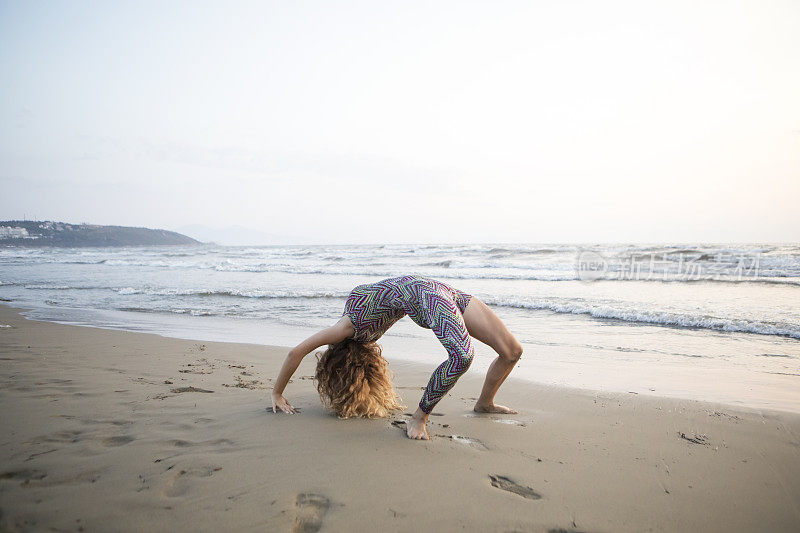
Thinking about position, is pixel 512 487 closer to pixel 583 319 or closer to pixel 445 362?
pixel 445 362

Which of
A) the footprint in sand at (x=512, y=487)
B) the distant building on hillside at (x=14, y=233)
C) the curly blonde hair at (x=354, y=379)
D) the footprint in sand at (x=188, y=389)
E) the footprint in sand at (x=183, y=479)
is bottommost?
the footprint in sand at (x=188, y=389)

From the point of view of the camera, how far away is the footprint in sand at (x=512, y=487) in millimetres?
2232

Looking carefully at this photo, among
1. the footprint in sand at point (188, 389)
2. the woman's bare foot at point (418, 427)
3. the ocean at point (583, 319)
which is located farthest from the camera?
the ocean at point (583, 319)

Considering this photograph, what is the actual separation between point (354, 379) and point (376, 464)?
91cm

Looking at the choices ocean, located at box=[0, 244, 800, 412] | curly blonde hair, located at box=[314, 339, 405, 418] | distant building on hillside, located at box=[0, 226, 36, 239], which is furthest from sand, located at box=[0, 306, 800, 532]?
distant building on hillside, located at box=[0, 226, 36, 239]

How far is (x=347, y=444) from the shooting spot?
2.85 m

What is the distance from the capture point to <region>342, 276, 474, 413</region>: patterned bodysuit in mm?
2955

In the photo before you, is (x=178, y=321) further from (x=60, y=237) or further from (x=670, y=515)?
(x=60, y=237)

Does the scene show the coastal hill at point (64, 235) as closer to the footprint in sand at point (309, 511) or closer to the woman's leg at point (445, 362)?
the woman's leg at point (445, 362)

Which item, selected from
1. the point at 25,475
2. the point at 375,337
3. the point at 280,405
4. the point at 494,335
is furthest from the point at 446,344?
the point at 25,475

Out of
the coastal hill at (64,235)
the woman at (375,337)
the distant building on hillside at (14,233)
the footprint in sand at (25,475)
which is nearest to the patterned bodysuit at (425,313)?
the woman at (375,337)

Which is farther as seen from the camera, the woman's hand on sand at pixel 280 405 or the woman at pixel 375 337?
the woman's hand on sand at pixel 280 405

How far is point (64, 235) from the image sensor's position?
6125 cm

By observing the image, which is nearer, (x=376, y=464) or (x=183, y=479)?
(x=183, y=479)
